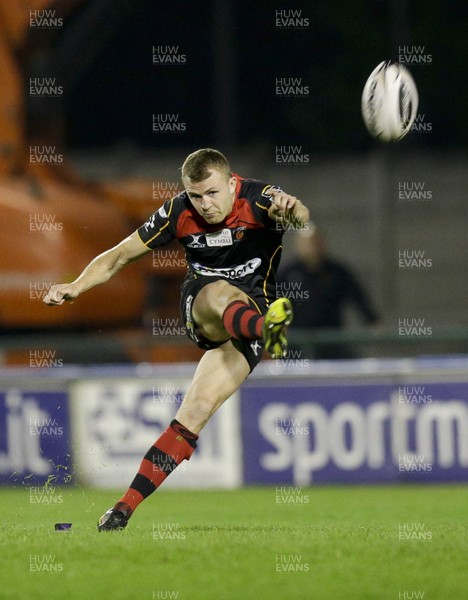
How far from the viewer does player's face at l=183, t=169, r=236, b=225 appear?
7434 millimetres

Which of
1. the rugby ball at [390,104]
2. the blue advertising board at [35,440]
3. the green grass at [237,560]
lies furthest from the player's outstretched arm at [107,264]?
the blue advertising board at [35,440]

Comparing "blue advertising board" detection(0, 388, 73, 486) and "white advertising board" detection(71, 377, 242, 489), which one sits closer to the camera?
"white advertising board" detection(71, 377, 242, 489)

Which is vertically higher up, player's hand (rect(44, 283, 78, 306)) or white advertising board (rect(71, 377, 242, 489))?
player's hand (rect(44, 283, 78, 306))

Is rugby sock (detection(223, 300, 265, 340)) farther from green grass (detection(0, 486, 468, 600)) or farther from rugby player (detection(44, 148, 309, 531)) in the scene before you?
green grass (detection(0, 486, 468, 600))

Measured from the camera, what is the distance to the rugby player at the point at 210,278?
24.5 feet

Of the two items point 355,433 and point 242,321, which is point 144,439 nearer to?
point 355,433

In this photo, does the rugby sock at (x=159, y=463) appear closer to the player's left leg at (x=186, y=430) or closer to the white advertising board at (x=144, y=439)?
the player's left leg at (x=186, y=430)

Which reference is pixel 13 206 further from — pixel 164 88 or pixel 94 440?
pixel 164 88

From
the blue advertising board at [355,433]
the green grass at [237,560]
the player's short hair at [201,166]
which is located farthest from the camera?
the blue advertising board at [355,433]

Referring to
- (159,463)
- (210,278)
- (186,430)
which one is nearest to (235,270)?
(210,278)

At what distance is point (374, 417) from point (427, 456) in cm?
58

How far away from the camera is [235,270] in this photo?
7.85 metres

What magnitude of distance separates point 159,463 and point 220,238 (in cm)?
138

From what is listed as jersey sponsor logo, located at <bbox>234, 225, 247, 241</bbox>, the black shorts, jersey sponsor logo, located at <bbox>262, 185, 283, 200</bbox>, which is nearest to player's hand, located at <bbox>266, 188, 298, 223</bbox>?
jersey sponsor logo, located at <bbox>262, 185, 283, 200</bbox>
